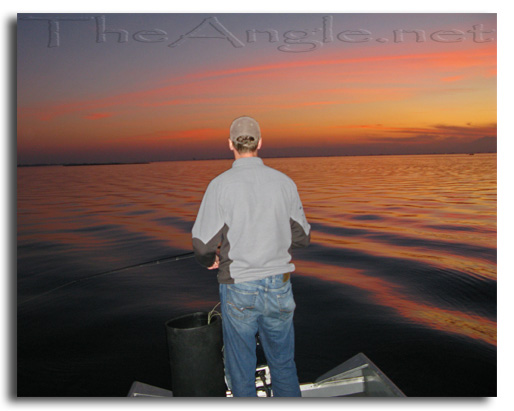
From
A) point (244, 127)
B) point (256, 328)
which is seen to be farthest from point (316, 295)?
point (244, 127)

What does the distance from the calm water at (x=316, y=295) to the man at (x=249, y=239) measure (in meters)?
2.09

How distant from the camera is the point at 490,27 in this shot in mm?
3678

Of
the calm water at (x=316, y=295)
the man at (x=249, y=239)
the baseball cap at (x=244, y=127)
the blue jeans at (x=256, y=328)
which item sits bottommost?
the calm water at (x=316, y=295)

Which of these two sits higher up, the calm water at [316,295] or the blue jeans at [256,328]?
the blue jeans at [256,328]

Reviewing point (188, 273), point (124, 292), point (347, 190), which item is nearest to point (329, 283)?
point (188, 273)

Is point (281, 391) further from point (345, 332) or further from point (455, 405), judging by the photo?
point (345, 332)

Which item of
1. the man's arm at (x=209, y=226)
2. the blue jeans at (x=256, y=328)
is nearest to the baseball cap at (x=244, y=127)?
the man's arm at (x=209, y=226)

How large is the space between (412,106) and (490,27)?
115 centimetres

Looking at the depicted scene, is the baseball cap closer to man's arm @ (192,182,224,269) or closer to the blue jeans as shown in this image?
man's arm @ (192,182,224,269)

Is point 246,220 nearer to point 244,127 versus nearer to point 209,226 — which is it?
point 209,226

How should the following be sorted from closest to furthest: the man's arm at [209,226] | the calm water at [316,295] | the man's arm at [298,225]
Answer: the man's arm at [209,226] → the man's arm at [298,225] → the calm water at [316,295]

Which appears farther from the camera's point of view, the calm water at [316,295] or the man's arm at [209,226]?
the calm water at [316,295]

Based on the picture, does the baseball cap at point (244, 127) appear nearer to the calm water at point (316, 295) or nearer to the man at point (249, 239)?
the man at point (249, 239)

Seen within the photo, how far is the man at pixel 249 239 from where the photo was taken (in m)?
1.98
